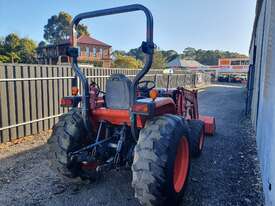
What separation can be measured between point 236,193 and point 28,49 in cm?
3824

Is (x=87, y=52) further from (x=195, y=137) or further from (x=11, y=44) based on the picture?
(x=195, y=137)

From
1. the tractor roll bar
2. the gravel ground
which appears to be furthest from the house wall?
the tractor roll bar

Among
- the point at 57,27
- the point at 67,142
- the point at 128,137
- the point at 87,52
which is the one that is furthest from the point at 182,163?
the point at 57,27

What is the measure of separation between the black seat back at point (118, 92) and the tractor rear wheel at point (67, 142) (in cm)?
53

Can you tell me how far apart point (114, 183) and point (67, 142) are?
95 cm

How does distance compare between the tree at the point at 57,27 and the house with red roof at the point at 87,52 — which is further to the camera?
the tree at the point at 57,27

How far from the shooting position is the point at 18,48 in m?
35.2

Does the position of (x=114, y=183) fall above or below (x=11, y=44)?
below

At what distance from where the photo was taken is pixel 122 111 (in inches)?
126

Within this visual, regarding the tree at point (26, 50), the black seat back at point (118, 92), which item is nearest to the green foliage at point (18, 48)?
the tree at point (26, 50)

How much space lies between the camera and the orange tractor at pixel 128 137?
2.61 metres

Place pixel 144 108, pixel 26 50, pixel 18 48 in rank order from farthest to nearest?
pixel 18 48, pixel 26 50, pixel 144 108

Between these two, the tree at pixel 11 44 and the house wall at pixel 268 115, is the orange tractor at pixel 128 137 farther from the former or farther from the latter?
the tree at pixel 11 44

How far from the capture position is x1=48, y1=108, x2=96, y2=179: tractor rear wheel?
129 inches
